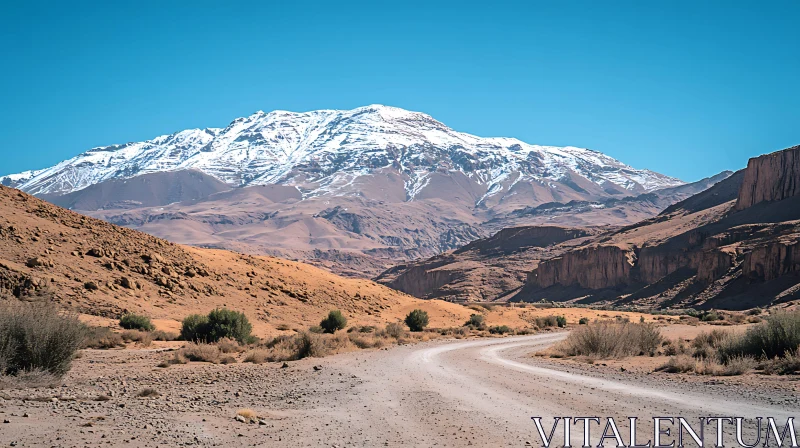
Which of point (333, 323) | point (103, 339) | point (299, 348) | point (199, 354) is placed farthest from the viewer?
point (333, 323)

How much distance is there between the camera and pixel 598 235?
156m

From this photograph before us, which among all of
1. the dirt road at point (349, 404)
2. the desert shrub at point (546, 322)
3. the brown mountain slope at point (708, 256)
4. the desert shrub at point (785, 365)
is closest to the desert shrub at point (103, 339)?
the dirt road at point (349, 404)

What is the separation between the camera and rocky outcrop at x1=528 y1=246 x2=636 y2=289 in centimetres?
Result: 11375

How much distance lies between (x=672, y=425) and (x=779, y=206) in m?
106

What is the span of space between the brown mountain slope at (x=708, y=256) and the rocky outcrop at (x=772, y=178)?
152 millimetres

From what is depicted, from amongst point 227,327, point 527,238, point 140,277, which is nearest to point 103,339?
point 227,327

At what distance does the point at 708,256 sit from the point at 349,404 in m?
88.3

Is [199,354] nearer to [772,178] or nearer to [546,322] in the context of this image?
[546,322]

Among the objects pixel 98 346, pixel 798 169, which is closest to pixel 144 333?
pixel 98 346

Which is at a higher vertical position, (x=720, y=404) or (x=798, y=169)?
(x=798, y=169)

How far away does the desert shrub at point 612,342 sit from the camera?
66.2 feet

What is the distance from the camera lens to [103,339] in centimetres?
2069

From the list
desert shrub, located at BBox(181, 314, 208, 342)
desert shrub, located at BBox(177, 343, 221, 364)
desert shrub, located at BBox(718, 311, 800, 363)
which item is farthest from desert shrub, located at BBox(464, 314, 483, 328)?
desert shrub, located at BBox(718, 311, 800, 363)

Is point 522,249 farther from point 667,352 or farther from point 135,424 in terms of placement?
point 135,424
